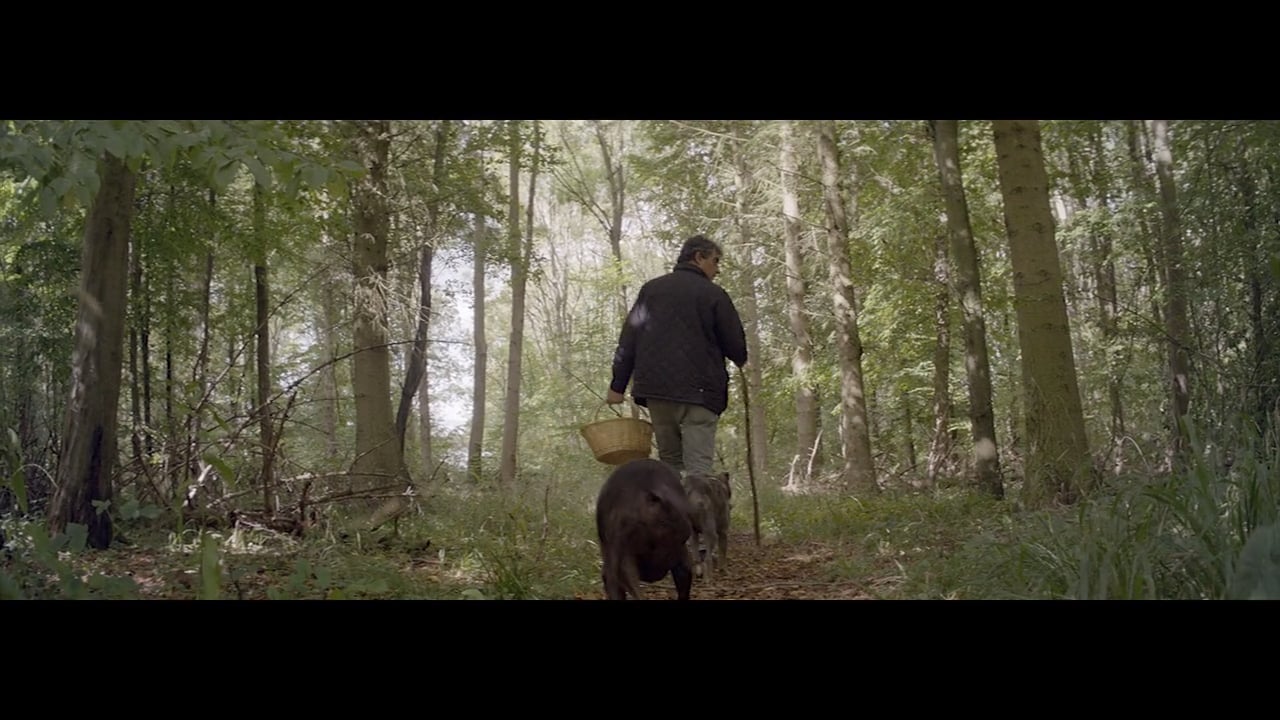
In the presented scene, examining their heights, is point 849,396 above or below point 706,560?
above

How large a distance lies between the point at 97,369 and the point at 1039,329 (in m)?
7.71

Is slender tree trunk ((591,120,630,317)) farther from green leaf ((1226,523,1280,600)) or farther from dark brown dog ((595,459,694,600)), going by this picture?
green leaf ((1226,523,1280,600))

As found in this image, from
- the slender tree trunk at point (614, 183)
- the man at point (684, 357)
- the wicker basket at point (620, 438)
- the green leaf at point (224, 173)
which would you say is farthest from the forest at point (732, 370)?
the slender tree trunk at point (614, 183)

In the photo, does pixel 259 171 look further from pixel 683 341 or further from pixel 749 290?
pixel 749 290

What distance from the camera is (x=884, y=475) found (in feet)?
54.7

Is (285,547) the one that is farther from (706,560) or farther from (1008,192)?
(1008,192)

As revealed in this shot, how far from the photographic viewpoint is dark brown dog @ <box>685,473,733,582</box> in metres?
6.18

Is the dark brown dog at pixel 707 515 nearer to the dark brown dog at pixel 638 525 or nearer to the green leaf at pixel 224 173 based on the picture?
the dark brown dog at pixel 638 525

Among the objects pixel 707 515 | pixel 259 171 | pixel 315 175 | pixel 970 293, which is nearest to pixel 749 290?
pixel 970 293

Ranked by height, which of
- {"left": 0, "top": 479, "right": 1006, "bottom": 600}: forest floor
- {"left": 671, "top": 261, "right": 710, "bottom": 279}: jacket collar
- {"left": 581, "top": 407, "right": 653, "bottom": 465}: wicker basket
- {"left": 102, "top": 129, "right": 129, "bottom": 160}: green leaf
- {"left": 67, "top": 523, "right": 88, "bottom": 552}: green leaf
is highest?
{"left": 671, "top": 261, "right": 710, "bottom": 279}: jacket collar

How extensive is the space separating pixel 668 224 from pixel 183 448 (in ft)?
49.0

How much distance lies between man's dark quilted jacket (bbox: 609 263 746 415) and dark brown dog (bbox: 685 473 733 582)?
2.06 feet

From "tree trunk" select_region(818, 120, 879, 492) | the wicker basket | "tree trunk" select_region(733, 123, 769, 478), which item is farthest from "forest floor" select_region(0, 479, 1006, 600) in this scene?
"tree trunk" select_region(733, 123, 769, 478)
